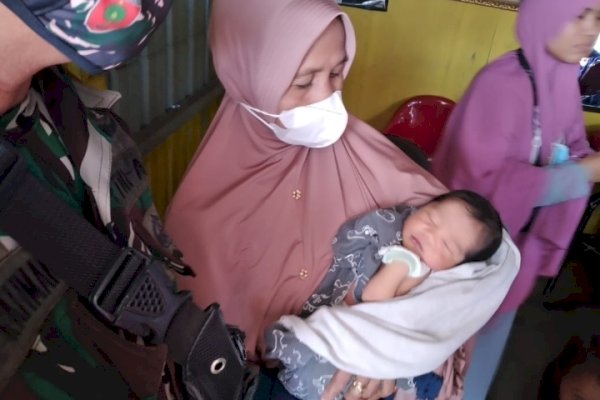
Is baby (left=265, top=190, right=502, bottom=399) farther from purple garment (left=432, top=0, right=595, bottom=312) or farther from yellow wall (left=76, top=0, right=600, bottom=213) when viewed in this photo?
yellow wall (left=76, top=0, right=600, bottom=213)

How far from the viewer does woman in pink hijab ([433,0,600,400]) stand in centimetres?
152

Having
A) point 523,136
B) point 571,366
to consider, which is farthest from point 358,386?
point 571,366

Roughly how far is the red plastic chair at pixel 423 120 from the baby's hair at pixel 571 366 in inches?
39.8

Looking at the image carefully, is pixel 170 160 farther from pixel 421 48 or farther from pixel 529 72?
pixel 421 48

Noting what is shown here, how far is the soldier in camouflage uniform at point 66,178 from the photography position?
1.70 ft

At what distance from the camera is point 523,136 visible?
5.08 feet

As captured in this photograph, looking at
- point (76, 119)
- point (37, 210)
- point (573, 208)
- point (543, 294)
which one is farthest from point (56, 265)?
point (543, 294)

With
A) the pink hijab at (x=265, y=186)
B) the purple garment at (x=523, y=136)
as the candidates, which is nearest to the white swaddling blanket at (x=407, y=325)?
the pink hijab at (x=265, y=186)

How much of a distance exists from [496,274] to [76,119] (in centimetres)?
100

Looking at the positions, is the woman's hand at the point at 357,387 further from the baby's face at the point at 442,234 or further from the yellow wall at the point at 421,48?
the yellow wall at the point at 421,48

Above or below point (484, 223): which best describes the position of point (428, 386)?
below

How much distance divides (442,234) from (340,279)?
0.27 metres

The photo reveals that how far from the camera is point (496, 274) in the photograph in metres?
1.28

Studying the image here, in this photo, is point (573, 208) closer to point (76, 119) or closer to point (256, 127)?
point (256, 127)
